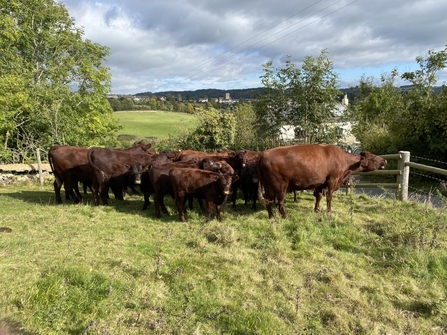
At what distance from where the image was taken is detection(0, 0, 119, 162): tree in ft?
61.4

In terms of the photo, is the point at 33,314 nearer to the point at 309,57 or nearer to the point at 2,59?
the point at 309,57

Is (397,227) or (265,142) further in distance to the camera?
(265,142)

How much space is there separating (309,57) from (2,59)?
18.1 m

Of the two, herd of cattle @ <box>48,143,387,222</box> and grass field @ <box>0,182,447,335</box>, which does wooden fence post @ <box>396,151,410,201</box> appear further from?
grass field @ <box>0,182,447,335</box>

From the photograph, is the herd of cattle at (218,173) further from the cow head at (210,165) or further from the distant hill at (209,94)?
the distant hill at (209,94)

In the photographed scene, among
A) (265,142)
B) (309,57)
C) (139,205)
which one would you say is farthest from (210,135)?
(139,205)

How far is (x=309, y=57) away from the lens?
613 inches

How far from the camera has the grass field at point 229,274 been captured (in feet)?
12.5

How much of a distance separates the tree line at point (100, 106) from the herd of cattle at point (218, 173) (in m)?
8.03

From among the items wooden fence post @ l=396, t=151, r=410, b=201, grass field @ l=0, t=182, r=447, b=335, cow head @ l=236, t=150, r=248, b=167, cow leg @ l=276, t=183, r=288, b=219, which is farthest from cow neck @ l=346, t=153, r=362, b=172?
cow head @ l=236, t=150, r=248, b=167

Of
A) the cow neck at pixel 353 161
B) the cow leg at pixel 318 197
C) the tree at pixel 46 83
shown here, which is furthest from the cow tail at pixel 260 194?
the tree at pixel 46 83

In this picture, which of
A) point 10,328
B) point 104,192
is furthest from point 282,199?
point 10,328

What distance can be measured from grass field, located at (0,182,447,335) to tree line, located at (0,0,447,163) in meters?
9.81

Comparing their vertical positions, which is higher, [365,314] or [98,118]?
[98,118]
